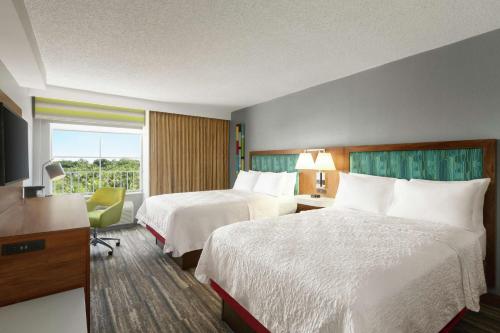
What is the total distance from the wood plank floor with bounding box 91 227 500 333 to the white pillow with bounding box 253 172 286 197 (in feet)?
5.68

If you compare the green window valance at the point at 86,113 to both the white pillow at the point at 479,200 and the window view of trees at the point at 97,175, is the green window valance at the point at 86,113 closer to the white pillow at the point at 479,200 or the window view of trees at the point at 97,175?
the window view of trees at the point at 97,175

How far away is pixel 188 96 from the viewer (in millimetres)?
4562

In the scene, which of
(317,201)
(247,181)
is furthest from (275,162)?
(317,201)

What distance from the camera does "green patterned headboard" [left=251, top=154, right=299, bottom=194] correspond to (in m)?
4.29

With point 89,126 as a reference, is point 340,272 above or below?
below

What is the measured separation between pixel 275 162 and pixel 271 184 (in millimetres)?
681

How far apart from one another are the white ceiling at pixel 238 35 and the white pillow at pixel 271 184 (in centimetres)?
151

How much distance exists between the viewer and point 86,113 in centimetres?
435

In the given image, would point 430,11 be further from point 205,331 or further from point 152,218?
point 152,218

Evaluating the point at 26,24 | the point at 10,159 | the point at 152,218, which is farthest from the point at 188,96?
the point at 10,159

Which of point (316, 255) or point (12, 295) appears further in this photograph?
point (316, 255)

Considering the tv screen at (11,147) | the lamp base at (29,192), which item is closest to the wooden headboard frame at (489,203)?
the tv screen at (11,147)

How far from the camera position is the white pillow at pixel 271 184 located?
3.98 meters

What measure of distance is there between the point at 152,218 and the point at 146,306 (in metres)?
1.50
